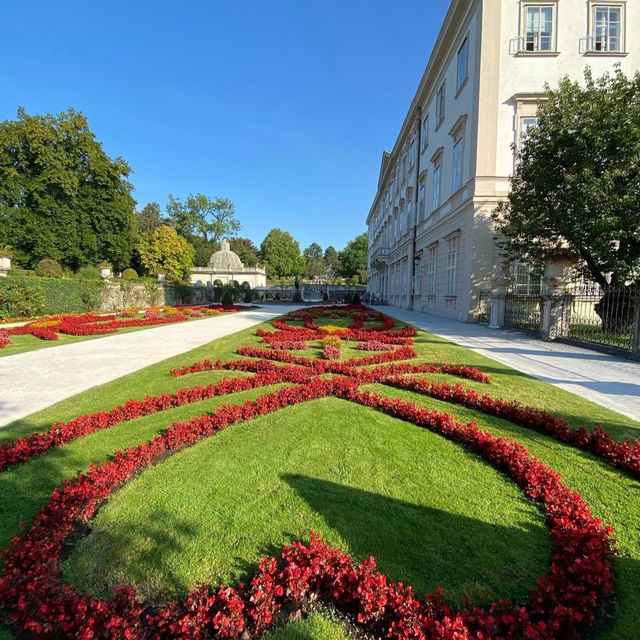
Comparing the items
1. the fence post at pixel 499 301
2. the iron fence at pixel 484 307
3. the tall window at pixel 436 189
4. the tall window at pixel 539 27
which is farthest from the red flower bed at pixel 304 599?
the tall window at pixel 436 189

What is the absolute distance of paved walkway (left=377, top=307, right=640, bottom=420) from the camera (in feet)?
17.0

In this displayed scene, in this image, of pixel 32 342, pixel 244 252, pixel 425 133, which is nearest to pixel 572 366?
pixel 32 342

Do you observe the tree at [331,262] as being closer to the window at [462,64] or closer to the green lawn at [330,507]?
the window at [462,64]

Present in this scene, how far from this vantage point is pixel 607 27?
1560 cm

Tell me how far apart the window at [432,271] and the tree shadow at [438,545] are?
20.2m

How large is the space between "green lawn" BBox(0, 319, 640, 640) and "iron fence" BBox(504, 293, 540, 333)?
1049 centimetres

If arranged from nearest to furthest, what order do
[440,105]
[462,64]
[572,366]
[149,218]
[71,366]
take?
[572,366] → [71,366] → [462,64] → [440,105] → [149,218]

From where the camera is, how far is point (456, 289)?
17438 millimetres

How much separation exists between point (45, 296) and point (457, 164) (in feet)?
76.4

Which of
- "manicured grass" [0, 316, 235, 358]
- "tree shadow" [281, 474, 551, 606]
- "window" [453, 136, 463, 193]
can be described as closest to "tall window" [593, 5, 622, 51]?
"window" [453, 136, 463, 193]

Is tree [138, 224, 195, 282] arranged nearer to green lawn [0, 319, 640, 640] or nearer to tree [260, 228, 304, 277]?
tree [260, 228, 304, 277]

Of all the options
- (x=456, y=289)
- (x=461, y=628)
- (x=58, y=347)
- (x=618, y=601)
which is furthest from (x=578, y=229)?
(x=58, y=347)

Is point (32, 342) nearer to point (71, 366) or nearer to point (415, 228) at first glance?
point (71, 366)

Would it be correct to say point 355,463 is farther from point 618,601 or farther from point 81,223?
point 81,223
